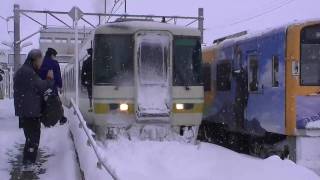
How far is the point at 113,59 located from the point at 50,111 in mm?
3201

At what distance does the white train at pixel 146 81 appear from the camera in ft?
38.0

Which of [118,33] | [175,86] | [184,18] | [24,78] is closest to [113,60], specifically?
[118,33]

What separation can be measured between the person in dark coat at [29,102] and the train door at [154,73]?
314 centimetres

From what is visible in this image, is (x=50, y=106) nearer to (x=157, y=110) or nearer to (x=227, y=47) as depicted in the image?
(x=157, y=110)

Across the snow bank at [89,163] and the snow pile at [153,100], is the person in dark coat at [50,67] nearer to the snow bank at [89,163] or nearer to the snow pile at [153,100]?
the snow bank at [89,163]

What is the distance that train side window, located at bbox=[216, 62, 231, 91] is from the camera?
48.2ft

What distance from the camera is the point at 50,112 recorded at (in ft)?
29.6

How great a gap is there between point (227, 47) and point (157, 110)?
411cm

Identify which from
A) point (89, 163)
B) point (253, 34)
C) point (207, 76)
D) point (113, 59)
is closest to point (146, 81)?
point (113, 59)

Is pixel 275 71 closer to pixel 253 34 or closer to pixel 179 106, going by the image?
pixel 253 34

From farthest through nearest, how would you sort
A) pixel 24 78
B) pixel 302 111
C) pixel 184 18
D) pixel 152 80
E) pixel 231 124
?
pixel 184 18, pixel 231 124, pixel 152 80, pixel 302 111, pixel 24 78

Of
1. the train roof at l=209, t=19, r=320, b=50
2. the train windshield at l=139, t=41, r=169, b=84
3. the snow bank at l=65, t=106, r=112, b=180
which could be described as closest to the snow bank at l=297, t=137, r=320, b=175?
the train roof at l=209, t=19, r=320, b=50

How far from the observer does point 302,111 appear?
11023 mm

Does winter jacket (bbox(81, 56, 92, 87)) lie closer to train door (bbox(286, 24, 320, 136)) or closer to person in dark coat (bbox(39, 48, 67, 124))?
person in dark coat (bbox(39, 48, 67, 124))
